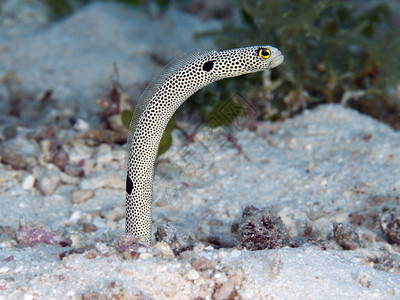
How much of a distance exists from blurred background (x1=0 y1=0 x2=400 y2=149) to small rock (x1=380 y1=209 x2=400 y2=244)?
6.68 feet

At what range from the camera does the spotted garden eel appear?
2.79 m

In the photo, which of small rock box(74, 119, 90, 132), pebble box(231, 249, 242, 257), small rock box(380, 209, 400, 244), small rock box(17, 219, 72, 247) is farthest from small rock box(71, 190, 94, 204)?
small rock box(380, 209, 400, 244)

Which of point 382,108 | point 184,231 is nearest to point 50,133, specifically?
point 184,231

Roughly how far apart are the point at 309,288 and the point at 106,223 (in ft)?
7.14

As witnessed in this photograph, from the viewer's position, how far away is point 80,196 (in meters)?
4.42

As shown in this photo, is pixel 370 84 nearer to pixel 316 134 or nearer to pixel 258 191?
pixel 316 134

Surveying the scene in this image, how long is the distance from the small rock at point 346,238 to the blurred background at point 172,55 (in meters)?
1.84

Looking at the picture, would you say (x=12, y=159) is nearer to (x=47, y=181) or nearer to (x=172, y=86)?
(x=47, y=181)

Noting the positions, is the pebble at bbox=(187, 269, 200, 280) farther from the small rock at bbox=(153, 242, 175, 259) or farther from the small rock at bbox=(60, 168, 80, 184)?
the small rock at bbox=(60, 168, 80, 184)

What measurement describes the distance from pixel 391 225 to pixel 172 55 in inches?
225

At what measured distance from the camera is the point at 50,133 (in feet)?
17.6

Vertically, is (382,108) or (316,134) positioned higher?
(382,108)

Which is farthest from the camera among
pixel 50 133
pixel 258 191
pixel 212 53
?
pixel 50 133

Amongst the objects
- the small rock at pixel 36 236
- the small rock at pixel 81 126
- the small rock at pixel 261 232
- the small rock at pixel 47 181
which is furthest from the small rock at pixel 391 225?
the small rock at pixel 81 126
